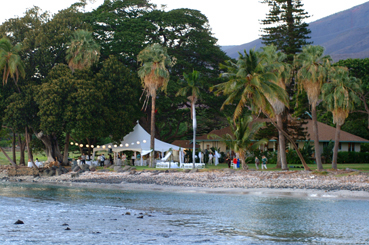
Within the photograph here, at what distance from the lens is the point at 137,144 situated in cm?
3784

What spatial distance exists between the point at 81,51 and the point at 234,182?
1970cm

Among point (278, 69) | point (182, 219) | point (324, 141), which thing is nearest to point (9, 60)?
point (278, 69)

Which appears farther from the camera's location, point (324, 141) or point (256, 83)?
point (324, 141)

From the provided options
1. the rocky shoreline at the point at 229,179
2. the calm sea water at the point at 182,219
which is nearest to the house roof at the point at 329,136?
the rocky shoreline at the point at 229,179

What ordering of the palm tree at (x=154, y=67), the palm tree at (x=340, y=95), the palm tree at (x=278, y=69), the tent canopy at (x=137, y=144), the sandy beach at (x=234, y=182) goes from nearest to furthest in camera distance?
the sandy beach at (x=234, y=182)
the palm tree at (x=278, y=69)
the palm tree at (x=340, y=95)
the palm tree at (x=154, y=67)
the tent canopy at (x=137, y=144)

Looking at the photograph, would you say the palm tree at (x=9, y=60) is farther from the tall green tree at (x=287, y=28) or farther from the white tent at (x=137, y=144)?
the tall green tree at (x=287, y=28)

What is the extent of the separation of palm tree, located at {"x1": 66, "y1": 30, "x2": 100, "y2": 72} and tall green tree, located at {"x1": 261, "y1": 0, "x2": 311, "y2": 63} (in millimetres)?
15899

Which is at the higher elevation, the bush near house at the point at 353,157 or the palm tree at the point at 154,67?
the palm tree at the point at 154,67

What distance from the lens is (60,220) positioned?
14336 millimetres

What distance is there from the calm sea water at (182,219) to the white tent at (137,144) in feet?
50.9

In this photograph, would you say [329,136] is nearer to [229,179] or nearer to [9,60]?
[229,179]

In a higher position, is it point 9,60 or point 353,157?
point 9,60

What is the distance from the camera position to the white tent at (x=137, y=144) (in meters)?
37.3

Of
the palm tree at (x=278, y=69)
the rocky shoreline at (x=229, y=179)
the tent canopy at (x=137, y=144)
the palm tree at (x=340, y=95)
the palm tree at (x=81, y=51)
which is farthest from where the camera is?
the tent canopy at (x=137, y=144)
